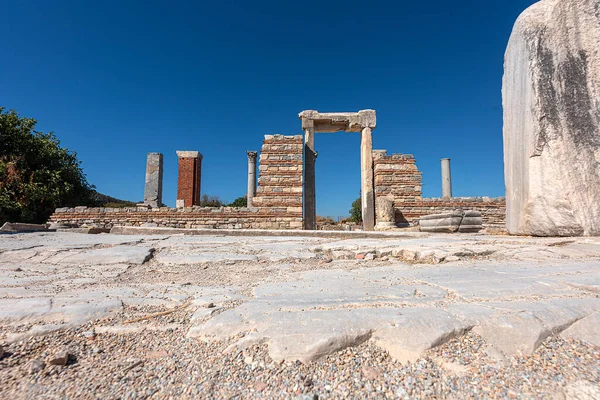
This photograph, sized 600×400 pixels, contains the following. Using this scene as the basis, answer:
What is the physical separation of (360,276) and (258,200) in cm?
765

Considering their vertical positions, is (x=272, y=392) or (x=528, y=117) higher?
(x=528, y=117)

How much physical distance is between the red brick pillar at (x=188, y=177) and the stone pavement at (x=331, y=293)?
10.7 meters

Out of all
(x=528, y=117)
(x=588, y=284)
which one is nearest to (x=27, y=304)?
(x=588, y=284)

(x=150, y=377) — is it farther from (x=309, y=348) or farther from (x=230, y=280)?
(x=230, y=280)

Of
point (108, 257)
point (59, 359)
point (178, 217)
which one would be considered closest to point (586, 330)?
point (59, 359)

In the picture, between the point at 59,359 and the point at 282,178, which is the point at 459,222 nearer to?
the point at 282,178

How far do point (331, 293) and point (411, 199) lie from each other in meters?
9.18

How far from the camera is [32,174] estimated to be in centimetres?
1041

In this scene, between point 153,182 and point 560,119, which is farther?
point 153,182

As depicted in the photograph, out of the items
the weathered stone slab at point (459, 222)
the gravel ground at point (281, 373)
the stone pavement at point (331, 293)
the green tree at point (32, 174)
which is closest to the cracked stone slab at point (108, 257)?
the stone pavement at point (331, 293)

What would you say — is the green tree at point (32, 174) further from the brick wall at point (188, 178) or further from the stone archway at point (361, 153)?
the stone archway at point (361, 153)

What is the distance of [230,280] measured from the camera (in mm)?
2184

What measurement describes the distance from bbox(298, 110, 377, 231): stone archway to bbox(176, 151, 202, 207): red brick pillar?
19.4ft

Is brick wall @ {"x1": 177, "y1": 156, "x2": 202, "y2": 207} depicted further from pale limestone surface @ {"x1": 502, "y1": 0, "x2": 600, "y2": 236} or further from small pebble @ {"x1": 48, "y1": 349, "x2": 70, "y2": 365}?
small pebble @ {"x1": 48, "y1": 349, "x2": 70, "y2": 365}
